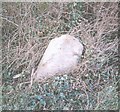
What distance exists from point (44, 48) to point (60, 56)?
0.18 m

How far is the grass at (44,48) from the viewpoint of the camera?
3.39 m

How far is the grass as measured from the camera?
11.1 ft

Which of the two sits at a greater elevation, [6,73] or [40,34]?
[40,34]

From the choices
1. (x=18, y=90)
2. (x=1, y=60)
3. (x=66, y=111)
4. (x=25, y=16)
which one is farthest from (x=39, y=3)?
(x=66, y=111)

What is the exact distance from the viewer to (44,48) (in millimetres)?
3461

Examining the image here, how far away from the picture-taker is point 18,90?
342 cm

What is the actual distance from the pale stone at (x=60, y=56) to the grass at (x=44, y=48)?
5cm

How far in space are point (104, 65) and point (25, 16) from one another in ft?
3.12

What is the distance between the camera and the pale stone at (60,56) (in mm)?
3412

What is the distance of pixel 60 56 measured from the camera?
3434 millimetres

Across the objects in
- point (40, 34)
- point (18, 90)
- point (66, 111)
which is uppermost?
point (40, 34)

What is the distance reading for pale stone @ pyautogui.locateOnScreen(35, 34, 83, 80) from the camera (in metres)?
A: 3.41

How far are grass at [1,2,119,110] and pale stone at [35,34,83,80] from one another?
0.17 ft

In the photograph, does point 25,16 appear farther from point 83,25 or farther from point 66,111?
point 66,111
